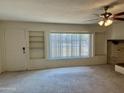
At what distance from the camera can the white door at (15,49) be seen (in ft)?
17.7

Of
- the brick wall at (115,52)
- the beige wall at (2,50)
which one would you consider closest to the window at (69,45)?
the brick wall at (115,52)

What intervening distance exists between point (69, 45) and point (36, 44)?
1.63m

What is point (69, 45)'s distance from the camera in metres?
6.45

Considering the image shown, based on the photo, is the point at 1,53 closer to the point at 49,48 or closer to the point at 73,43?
the point at 49,48

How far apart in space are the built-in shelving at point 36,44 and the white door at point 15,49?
36 cm

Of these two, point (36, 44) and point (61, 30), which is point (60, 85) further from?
point (61, 30)

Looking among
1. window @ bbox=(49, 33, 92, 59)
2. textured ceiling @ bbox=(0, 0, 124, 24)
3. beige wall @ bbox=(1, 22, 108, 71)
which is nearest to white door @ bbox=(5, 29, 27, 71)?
beige wall @ bbox=(1, 22, 108, 71)

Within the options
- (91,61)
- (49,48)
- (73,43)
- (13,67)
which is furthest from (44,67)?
(91,61)

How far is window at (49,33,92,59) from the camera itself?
6.23 meters

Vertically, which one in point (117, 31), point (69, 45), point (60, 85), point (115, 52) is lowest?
point (60, 85)

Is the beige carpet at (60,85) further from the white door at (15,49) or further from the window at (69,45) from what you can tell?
the window at (69,45)

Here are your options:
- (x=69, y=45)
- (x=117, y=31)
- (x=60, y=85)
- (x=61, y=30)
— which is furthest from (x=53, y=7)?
(x=117, y=31)

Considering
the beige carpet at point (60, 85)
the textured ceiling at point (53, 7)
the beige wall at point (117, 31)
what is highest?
the textured ceiling at point (53, 7)

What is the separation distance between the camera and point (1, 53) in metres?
5.25
